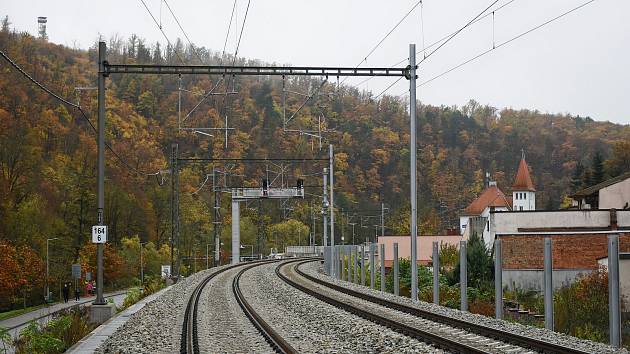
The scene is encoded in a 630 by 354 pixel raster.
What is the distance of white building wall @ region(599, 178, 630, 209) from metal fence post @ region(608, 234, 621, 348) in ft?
171

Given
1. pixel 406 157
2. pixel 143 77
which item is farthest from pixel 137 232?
pixel 406 157

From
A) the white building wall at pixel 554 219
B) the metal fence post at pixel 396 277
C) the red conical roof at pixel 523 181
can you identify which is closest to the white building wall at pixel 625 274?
the metal fence post at pixel 396 277

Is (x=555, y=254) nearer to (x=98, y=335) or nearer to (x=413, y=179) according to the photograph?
(x=413, y=179)

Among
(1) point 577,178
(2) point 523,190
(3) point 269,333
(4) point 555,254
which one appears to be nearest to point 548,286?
(3) point 269,333

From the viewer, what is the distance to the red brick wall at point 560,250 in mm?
37531

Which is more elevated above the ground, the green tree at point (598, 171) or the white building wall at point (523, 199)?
the green tree at point (598, 171)

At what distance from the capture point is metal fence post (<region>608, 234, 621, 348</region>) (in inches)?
552

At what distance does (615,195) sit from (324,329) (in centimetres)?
5366

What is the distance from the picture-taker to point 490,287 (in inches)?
1266

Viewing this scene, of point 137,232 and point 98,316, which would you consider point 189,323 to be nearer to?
point 98,316

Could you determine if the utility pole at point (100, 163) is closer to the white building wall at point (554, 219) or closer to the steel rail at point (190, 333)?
Result: the steel rail at point (190, 333)

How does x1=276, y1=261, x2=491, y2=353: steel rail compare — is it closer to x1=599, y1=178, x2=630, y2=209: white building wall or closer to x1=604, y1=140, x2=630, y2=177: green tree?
x1=599, y1=178, x2=630, y2=209: white building wall

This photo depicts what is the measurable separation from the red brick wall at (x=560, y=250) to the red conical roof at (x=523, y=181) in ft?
273

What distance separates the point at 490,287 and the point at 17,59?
53.4 m
